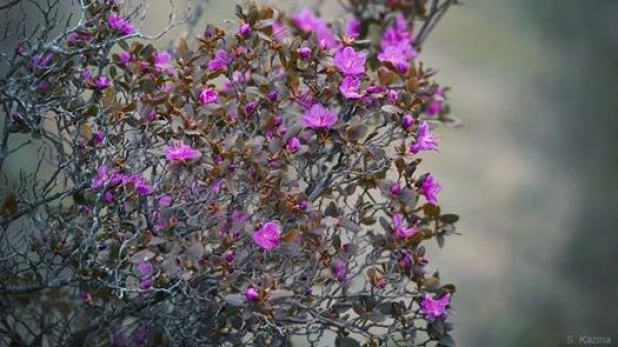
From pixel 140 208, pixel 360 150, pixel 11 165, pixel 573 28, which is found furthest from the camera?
pixel 573 28

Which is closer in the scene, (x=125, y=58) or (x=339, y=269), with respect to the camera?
(x=339, y=269)

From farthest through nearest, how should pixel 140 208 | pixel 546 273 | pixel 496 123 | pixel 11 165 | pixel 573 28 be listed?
pixel 573 28 < pixel 496 123 < pixel 546 273 < pixel 11 165 < pixel 140 208

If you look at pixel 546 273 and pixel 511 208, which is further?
pixel 511 208

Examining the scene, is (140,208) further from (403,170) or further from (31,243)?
(403,170)

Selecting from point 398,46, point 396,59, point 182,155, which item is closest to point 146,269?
point 182,155

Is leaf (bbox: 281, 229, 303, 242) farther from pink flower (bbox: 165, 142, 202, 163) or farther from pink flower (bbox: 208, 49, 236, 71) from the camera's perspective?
pink flower (bbox: 208, 49, 236, 71)

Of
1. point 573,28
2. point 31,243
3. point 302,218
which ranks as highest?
point 573,28

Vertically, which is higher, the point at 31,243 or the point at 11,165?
the point at 11,165

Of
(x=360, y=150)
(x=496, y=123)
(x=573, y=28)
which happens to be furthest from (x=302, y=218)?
(x=573, y=28)

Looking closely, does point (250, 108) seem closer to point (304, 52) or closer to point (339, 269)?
point (304, 52)
